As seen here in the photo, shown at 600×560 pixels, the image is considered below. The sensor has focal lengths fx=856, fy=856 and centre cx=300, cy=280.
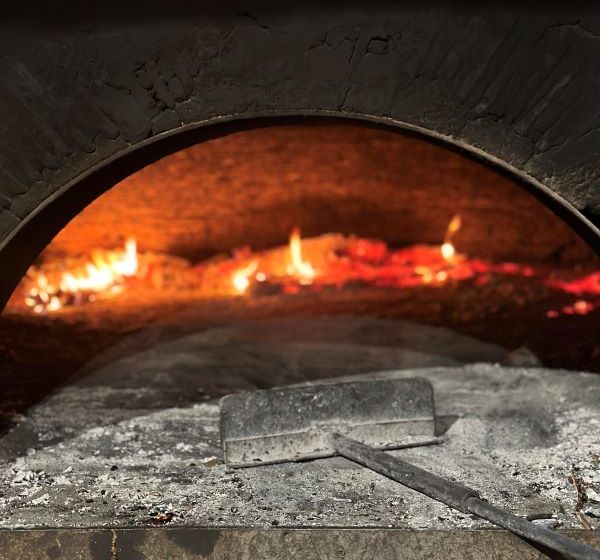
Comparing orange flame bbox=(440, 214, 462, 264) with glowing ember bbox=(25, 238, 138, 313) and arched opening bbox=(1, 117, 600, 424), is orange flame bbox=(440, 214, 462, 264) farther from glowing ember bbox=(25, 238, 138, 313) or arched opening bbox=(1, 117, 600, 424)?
glowing ember bbox=(25, 238, 138, 313)

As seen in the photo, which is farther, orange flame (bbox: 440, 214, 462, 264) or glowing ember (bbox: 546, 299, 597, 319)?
orange flame (bbox: 440, 214, 462, 264)

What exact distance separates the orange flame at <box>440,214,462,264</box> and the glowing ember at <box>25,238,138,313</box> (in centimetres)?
238

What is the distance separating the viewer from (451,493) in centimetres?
262

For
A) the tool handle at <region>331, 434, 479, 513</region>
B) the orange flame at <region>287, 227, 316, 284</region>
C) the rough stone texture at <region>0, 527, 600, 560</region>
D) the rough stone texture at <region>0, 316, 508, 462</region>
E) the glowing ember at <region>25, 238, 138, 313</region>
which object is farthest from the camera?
the orange flame at <region>287, 227, 316, 284</region>

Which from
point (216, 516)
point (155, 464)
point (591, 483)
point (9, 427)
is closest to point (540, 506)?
point (591, 483)

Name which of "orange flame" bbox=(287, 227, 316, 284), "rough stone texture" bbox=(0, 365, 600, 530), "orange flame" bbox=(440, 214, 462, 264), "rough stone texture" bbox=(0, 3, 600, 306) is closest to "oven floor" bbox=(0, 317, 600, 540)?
"rough stone texture" bbox=(0, 365, 600, 530)

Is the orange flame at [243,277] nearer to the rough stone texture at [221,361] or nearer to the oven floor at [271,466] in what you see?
the rough stone texture at [221,361]

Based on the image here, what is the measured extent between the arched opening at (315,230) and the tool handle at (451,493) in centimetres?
279

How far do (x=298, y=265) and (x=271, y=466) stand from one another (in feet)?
11.7

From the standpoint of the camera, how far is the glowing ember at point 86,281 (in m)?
5.88

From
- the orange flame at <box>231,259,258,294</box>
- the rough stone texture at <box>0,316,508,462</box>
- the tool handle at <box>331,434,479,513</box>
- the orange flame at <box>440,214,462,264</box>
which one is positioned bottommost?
the tool handle at <box>331,434,479,513</box>

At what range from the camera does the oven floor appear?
8.71ft

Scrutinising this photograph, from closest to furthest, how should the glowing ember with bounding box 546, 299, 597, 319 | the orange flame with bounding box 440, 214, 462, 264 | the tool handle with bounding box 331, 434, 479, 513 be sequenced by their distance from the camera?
1. the tool handle with bounding box 331, 434, 479, 513
2. the glowing ember with bounding box 546, 299, 597, 319
3. the orange flame with bounding box 440, 214, 462, 264

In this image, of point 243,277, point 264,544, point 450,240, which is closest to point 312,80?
point 264,544
